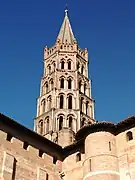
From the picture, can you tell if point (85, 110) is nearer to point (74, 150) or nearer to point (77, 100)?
point (77, 100)

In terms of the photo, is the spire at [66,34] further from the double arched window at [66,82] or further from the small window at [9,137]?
the small window at [9,137]

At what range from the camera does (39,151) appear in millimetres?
25391

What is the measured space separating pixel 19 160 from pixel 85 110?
26.5 metres

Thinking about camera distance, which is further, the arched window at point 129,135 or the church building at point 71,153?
the arched window at point 129,135

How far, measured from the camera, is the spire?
2263 inches

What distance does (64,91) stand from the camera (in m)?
49.1

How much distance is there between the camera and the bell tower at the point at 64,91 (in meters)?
46.2

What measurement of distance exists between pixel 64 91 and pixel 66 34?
14019mm

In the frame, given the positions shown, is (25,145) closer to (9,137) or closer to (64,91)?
(9,137)

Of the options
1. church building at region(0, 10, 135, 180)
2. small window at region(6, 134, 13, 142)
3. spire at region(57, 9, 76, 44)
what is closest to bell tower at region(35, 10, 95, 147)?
spire at region(57, 9, 76, 44)

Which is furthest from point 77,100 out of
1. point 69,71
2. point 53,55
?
point 53,55

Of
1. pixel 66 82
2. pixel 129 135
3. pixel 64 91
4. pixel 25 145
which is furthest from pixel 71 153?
pixel 66 82

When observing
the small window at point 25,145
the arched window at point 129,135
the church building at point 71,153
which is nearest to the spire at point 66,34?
the church building at point 71,153

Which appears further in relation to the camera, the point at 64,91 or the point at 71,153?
the point at 64,91
